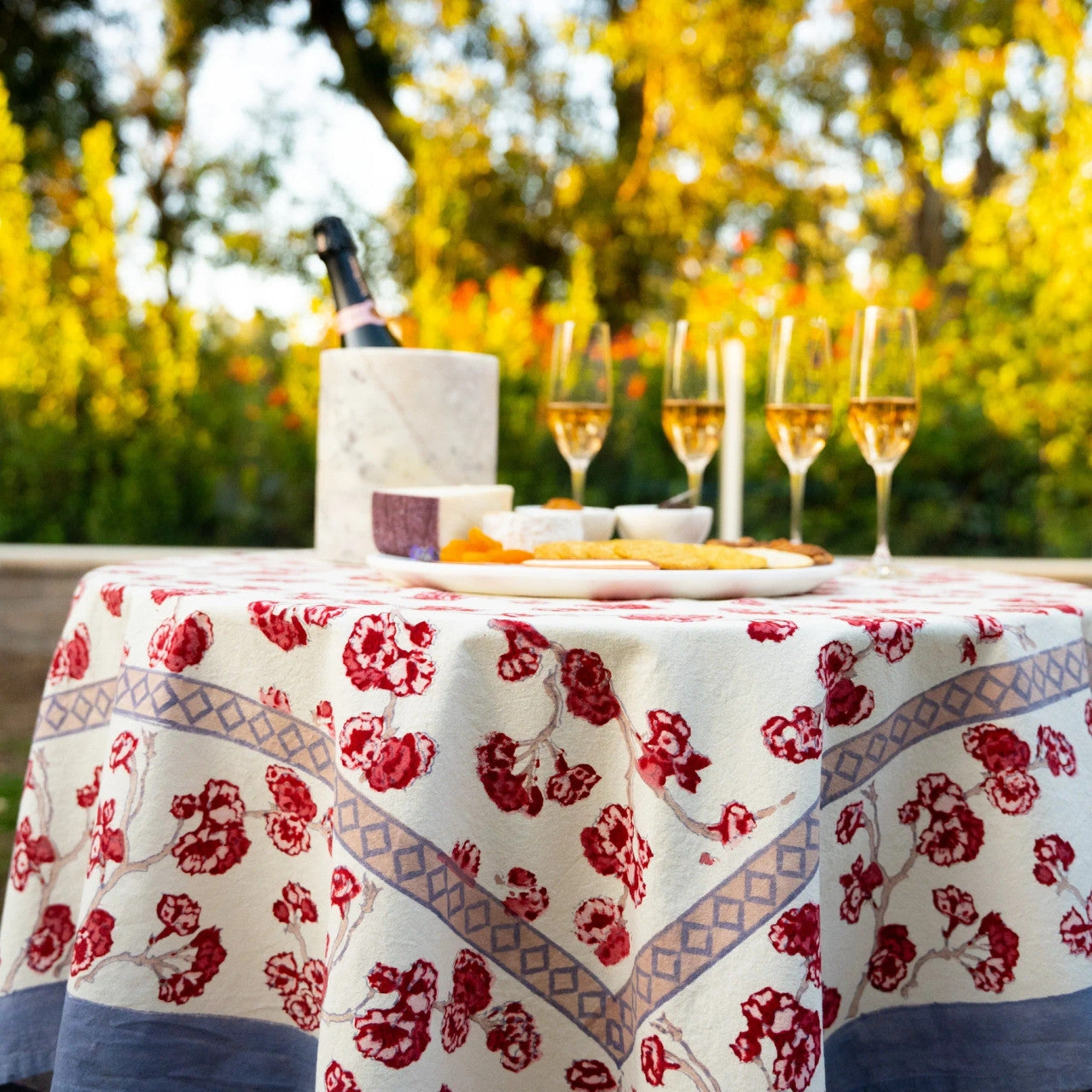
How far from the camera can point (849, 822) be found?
1084 mm

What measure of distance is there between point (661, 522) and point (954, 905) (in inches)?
26.2

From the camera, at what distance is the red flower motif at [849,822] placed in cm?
108

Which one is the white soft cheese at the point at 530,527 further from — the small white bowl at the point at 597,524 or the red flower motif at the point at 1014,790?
the red flower motif at the point at 1014,790

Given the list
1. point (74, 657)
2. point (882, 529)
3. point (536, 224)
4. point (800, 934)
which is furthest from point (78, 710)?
point (536, 224)

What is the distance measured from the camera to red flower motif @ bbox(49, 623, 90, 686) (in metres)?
1.37

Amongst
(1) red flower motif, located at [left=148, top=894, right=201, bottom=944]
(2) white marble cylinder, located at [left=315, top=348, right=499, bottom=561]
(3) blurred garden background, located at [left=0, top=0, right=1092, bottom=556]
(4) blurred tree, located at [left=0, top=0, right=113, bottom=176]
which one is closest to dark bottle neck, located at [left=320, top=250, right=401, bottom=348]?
(2) white marble cylinder, located at [left=315, top=348, right=499, bottom=561]

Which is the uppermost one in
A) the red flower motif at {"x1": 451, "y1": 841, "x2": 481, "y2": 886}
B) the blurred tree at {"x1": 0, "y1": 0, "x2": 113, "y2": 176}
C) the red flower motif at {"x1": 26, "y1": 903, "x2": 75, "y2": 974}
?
the blurred tree at {"x1": 0, "y1": 0, "x2": 113, "y2": 176}

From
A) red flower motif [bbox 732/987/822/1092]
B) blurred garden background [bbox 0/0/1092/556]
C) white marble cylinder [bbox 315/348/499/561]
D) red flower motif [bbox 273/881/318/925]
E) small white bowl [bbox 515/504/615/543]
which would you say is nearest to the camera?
red flower motif [bbox 732/987/822/1092]

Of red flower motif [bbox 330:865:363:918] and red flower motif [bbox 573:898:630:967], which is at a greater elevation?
red flower motif [bbox 330:865:363:918]

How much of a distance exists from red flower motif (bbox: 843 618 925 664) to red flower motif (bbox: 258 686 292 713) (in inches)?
21.8

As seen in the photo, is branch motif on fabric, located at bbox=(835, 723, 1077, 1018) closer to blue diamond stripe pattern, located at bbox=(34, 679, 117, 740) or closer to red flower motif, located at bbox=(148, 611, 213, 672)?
red flower motif, located at bbox=(148, 611, 213, 672)

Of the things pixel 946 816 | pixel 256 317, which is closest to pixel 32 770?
pixel 946 816

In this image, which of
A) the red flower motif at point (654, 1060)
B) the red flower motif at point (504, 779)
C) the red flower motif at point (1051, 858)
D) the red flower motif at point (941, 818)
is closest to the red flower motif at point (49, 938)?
the red flower motif at point (504, 779)

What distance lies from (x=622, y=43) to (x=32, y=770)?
6901 mm
